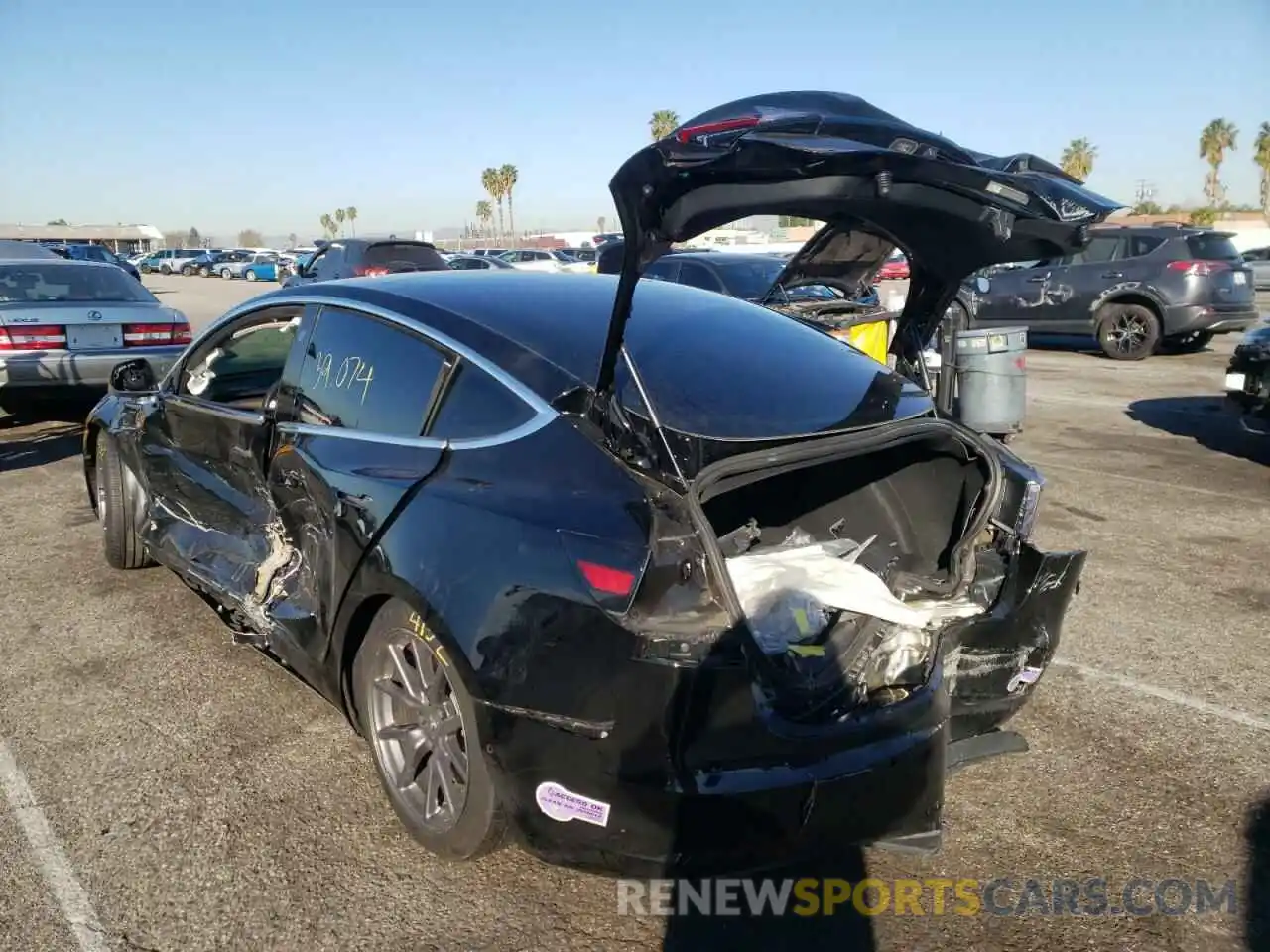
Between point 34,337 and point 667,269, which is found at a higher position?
point 667,269

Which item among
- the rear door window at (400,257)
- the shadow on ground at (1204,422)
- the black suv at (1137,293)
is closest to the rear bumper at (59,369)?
the rear door window at (400,257)

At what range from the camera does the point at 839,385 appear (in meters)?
3.37

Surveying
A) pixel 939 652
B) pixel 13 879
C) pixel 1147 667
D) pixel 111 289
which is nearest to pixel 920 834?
pixel 939 652

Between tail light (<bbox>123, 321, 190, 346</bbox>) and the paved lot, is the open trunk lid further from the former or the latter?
tail light (<bbox>123, 321, 190, 346</bbox>)

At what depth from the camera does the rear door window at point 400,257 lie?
58.3 feet

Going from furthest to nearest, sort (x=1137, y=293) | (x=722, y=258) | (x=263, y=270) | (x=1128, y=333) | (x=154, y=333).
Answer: (x=263, y=270), (x=1128, y=333), (x=1137, y=293), (x=722, y=258), (x=154, y=333)

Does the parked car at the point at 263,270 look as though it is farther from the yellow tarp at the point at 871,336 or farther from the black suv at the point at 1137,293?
the yellow tarp at the point at 871,336

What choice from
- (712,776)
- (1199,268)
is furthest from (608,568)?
(1199,268)

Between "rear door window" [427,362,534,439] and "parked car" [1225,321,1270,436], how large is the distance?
273 inches

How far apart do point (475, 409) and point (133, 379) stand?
9.82ft

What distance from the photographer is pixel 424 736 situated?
2.94 metres

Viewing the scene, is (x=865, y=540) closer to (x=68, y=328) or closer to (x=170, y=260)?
(x=68, y=328)

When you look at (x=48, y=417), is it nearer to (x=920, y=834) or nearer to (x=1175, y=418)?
(x=920, y=834)

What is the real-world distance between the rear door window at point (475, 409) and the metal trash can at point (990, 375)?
5.25 m
